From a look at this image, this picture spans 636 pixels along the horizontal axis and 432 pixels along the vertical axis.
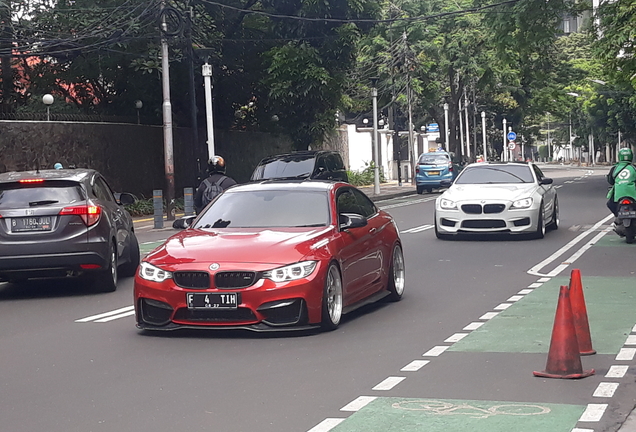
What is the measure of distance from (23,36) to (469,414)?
94.9 feet

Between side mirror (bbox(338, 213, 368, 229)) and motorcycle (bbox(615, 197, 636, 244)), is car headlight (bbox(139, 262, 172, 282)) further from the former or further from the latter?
motorcycle (bbox(615, 197, 636, 244))

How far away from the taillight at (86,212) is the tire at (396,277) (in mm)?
3838

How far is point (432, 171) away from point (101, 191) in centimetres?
3273

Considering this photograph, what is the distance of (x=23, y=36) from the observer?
32844 millimetres

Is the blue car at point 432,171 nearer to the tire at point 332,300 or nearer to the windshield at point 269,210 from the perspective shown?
the windshield at point 269,210

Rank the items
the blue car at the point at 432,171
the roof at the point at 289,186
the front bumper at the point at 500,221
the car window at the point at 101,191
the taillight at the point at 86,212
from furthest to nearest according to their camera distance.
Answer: the blue car at the point at 432,171 < the front bumper at the point at 500,221 < the car window at the point at 101,191 < the taillight at the point at 86,212 < the roof at the point at 289,186

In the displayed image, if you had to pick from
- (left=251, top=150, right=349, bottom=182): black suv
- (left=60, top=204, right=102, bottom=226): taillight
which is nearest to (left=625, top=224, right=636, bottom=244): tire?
(left=251, top=150, right=349, bottom=182): black suv

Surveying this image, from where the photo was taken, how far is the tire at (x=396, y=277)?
39.6 feet

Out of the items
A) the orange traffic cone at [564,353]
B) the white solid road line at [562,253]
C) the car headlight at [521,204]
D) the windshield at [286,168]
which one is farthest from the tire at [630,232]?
the orange traffic cone at [564,353]

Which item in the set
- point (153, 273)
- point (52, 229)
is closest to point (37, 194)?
point (52, 229)

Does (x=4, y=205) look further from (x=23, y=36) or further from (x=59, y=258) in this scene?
(x=23, y=36)

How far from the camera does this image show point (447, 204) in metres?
20.2

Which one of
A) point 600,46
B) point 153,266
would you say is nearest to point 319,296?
point 153,266

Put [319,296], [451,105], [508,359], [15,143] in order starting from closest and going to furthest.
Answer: [508,359] → [319,296] → [15,143] → [451,105]
